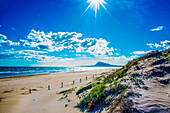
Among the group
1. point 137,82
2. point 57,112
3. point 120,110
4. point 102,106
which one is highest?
point 137,82

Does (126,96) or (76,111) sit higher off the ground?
(126,96)

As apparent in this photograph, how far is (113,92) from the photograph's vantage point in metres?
5.94

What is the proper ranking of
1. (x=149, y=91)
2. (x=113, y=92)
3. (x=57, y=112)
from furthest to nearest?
(x=57, y=112)
(x=113, y=92)
(x=149, y=91)

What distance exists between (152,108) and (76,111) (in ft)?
15.2

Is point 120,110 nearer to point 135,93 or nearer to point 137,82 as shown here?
point 135,93

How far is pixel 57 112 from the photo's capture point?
723 centimetres

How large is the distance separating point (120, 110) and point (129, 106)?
1.39ft

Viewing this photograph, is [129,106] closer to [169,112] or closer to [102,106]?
[169,112]

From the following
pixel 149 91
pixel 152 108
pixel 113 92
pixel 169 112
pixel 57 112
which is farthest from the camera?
pixel 57 112

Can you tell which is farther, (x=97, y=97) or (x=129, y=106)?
(x=97, y=97)

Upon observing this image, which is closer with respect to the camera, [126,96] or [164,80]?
[126,96]

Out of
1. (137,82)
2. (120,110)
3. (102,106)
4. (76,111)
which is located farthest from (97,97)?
(137,82)

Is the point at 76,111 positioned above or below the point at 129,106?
below

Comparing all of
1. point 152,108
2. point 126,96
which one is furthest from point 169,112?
point 126,96
